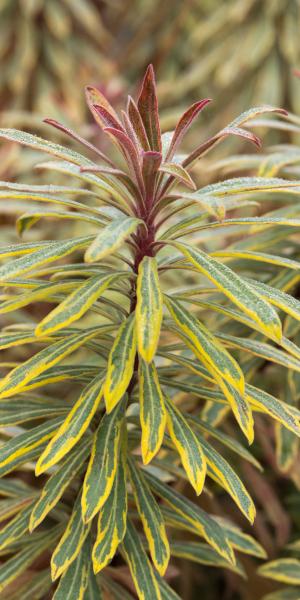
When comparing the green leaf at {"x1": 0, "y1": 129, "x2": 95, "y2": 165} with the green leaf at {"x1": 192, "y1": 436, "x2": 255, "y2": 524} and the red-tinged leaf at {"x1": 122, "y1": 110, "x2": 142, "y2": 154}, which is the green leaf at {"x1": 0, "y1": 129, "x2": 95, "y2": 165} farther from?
the green leaf at {"x1": 192, "y1": 436, "x2": 255, "y2": 524}

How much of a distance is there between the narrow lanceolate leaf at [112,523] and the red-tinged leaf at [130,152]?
1.04ft

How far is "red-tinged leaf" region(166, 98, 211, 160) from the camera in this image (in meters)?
0.73

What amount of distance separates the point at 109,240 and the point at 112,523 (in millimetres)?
310

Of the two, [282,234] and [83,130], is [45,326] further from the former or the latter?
[83,130]

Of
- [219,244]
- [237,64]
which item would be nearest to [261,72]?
[237,64]

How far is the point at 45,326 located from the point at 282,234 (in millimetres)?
537

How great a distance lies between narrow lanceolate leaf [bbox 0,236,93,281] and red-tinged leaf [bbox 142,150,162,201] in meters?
0.08

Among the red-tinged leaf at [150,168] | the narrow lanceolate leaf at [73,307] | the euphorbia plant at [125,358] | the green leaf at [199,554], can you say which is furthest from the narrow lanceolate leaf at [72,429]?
the green leaf at [199,554]

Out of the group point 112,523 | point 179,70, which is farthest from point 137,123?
point 179,70

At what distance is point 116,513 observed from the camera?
0.75m

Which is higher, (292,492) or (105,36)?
(105,36)

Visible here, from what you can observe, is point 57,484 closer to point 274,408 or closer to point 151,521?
point 151,521

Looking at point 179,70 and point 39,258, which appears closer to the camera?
point 39,258

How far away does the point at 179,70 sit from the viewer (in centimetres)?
292
